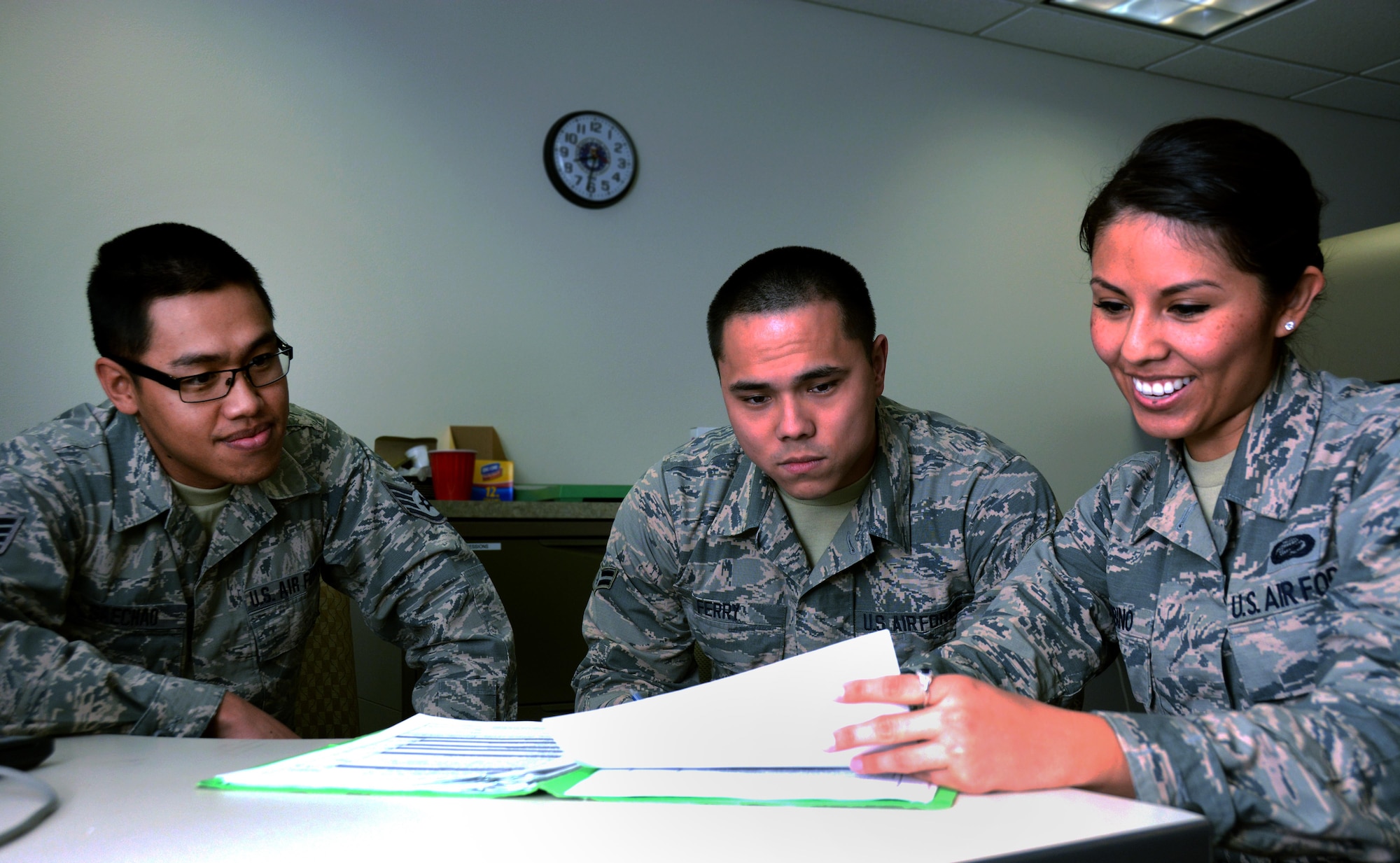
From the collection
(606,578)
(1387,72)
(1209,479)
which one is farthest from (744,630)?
(1387,72)

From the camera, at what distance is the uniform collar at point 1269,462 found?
99 cm

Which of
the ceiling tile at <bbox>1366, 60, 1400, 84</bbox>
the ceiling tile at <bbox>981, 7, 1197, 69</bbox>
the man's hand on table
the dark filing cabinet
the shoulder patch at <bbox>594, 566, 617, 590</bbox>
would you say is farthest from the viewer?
the ceiling tile at <bbox>1366, 60, 1400, 84</bbox>

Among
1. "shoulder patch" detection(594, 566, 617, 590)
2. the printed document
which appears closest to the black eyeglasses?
"shoulder patch" detection(594, 566, 617, 590)

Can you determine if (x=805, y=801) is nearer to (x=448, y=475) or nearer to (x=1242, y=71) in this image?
(x=448, y=475)

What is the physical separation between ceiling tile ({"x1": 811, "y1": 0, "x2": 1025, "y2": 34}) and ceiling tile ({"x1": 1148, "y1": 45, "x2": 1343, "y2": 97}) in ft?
3.52

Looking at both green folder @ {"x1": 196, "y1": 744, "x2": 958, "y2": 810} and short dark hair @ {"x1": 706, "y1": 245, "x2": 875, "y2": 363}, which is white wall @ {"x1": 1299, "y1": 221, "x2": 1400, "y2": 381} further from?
green folder @ {"x1": 196, "y1": 744, "x2": 958, "y2": 810}

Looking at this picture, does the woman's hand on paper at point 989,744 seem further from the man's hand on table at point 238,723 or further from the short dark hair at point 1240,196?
the man's hand on table at point 238,723

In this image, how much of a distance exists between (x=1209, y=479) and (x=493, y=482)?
2397 mm

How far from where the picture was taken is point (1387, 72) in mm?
4715

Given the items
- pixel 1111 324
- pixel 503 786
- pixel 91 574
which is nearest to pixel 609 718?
pixel 503 786

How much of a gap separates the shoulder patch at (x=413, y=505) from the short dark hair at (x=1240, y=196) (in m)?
1.21

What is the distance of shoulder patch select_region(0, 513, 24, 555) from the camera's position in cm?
133

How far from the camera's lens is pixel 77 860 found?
2.03 ft

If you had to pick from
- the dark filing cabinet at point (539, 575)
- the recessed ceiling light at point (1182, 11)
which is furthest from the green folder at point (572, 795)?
the recessed ceiling light at point (1182, 11)
